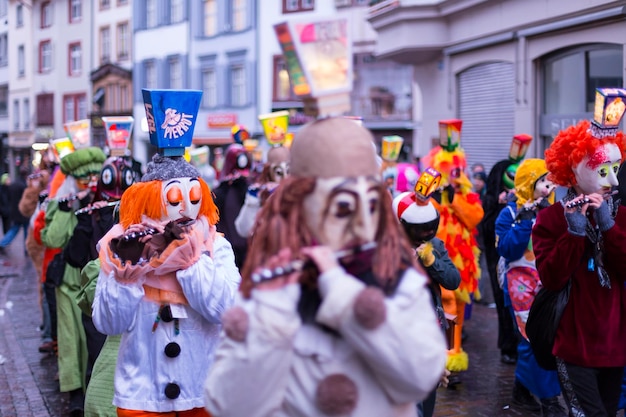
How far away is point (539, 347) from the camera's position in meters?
5.14

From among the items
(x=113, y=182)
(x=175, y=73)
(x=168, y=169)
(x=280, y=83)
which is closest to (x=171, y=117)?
(x=168, y=169)

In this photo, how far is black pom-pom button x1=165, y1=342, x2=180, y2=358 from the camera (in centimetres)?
416

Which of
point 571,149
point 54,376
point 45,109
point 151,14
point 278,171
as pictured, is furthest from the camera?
point 45,109

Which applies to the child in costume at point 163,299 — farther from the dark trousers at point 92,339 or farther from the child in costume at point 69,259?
the child in costume at point 69,259

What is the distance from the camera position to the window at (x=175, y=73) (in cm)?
3631

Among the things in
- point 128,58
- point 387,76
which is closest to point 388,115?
point 387,76

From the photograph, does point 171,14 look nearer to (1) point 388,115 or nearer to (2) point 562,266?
(1) point 388,115

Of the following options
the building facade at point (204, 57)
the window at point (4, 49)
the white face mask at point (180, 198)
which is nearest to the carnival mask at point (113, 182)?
the white face mask at point (180, 198)

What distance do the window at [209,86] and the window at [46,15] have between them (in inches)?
569

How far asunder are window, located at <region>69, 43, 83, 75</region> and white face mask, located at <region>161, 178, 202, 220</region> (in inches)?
1604

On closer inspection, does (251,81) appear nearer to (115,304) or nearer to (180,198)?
(180,198)

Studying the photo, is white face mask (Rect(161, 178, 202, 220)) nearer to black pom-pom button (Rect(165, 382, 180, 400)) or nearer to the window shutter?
black pom-pom button (Rect(165, 382, 180, 400))

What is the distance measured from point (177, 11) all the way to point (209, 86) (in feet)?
12.6

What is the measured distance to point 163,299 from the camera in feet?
13.9
